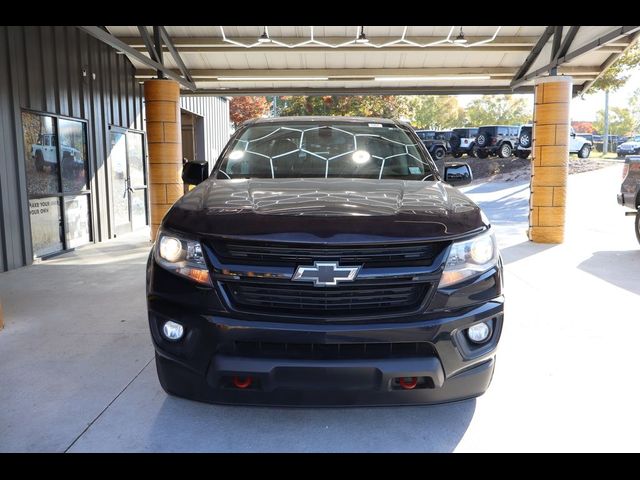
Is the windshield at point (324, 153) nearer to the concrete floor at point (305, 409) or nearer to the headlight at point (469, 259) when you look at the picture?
the headlight at point (469, 259)

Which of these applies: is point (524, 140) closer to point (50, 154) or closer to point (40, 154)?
point (50, 154)

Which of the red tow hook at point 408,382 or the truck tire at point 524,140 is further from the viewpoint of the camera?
the truck tire at point 524,140

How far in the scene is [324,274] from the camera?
255 cm

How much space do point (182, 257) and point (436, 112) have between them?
48.1 m

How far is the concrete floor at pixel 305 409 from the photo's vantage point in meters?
2.91

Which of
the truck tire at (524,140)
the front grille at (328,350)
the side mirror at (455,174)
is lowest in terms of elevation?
the front grille at (328,350)

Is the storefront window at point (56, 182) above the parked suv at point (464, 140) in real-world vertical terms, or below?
below

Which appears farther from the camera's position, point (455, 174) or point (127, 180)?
point (127, 180)

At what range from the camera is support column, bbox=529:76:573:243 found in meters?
9.14

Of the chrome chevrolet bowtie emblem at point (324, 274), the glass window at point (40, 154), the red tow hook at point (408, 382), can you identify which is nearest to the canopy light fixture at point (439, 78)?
the glass window at point (40, 154)

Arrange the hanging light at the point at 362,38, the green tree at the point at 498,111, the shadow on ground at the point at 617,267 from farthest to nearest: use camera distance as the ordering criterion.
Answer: the green tree at the point at 498,111 → the hanging light at the point at 362,38 → the shadow on ground at the point at 617,267

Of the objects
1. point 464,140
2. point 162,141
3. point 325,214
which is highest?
point 464,140

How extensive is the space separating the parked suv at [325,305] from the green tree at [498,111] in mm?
52204

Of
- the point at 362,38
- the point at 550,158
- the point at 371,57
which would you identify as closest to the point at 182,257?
the point at 362,38
